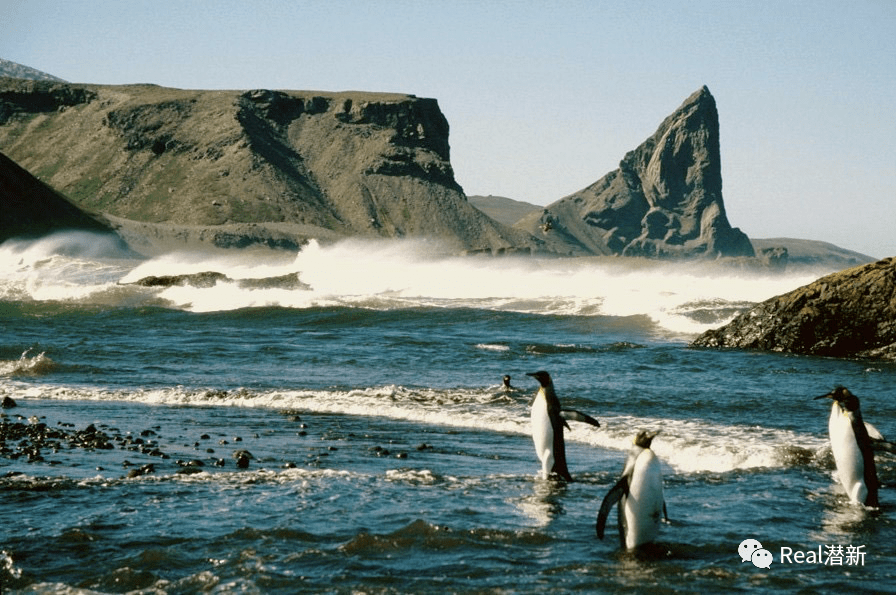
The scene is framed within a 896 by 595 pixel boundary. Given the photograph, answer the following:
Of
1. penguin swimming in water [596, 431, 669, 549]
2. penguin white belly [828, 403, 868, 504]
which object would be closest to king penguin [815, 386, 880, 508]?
penguin white belly [828, 403, 868, 504]

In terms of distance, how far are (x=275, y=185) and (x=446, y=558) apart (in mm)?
192155

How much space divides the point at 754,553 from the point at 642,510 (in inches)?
38.3

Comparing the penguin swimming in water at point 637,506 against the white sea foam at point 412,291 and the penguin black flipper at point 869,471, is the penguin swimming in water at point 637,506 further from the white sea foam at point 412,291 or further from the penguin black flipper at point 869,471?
the white sea foam at point 412,291

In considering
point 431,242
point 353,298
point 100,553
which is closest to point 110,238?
point 431,242

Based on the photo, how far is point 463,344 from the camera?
1240 inches

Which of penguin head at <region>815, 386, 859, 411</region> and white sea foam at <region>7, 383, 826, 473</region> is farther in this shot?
white sea foam at <region>7, 383, 826, 473</region>

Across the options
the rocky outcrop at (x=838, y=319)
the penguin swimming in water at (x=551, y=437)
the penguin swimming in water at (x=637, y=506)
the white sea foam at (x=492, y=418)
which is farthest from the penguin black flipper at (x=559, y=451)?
the rocky outcrop at (x=838, y=319)

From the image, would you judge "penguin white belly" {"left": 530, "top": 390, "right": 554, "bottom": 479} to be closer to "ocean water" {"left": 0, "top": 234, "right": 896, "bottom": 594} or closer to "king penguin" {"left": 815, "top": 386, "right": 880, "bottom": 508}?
"ocean water" {"left": 0, "top": 234, "right": 896, "bottom": 594}

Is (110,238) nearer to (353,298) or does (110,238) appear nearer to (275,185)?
(275,185)

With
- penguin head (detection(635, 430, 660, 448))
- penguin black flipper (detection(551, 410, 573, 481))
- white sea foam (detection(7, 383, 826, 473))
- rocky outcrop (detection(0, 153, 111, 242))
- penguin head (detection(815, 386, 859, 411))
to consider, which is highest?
rocky outcrop (detection(0, 153, 111, 242))

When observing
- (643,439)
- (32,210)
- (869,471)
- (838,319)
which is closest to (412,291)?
(838,319)

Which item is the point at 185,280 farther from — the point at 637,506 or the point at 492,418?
the point at 637,506

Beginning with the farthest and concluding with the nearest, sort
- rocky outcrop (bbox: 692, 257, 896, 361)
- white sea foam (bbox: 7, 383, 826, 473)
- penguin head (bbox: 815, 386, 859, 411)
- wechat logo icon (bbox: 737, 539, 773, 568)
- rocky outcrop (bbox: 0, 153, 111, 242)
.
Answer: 1. rocky outcrop (bbox: 0, 153, 111, 242)
2. rocky outcrop (bbox: 692, 257, 896, 361)
3. white sea foam (bbox: 7, 383, 826, 473)
4. penguin head (bbox: 815, 386, 859, 411)
5. wechat logo icon (bbox: 737, 539, 773, 568)

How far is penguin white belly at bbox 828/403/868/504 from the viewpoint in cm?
1115
